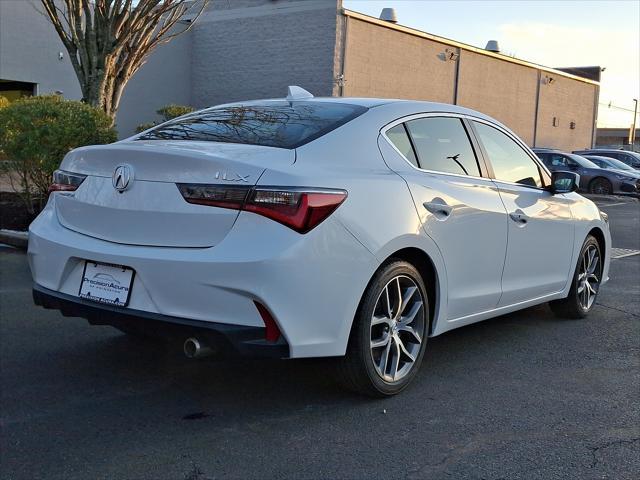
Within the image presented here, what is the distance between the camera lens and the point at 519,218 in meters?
5.04

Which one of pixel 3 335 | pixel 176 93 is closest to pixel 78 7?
pixel 3 335

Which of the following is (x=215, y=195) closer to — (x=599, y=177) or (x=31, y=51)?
(x=599, y=177)

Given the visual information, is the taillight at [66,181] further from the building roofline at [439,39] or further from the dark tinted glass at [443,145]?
the building roofline at [439,39]

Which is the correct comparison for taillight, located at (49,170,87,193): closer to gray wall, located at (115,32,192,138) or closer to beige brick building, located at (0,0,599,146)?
beige brick building, located at (0,0,599,146)

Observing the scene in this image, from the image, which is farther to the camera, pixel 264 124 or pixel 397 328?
pixel 264 124

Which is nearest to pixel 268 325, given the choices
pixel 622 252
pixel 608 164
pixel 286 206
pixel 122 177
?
pixel 286 206

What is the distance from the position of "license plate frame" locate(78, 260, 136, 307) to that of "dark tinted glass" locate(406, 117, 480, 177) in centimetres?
187

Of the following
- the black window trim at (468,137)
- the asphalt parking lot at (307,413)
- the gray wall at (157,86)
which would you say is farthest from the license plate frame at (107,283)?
the gray wall at (157,86)

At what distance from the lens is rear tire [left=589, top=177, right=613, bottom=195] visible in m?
23.1

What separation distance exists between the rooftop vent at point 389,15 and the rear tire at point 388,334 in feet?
83.6

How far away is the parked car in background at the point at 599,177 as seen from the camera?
22891 mm

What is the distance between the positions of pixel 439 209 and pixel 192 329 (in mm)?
1657

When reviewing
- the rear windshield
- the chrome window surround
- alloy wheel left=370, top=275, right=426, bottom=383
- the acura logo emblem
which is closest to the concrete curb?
the rear windshield

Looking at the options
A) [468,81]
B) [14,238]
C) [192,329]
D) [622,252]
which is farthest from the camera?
[468,81]
